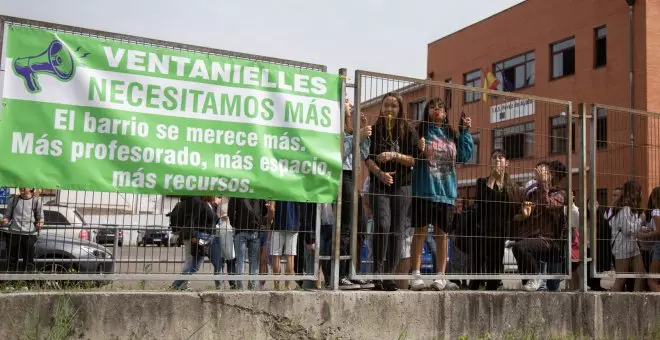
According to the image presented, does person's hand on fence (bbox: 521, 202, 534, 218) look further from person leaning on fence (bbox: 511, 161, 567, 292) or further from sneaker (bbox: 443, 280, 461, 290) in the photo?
sneaker (bbox: 443, 280, 461, 290)

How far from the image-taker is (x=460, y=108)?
662 cm

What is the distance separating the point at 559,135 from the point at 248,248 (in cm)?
362

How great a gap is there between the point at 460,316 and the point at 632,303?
7.25 feet

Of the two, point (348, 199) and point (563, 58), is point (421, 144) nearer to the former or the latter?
point (348, 199)

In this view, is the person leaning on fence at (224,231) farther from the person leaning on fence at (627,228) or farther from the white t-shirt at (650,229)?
the white t-shirt at (650,229)

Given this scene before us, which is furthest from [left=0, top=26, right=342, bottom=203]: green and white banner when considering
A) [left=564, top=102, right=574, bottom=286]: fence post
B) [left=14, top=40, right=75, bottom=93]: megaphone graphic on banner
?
[left=564, top=102, right=574, bottom=286]: fence post

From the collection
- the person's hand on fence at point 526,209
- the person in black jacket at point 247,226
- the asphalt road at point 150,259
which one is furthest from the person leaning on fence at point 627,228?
the asphalt road at point 150,259

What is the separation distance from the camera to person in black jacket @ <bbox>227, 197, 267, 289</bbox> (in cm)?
558

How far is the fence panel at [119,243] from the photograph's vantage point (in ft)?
16.6

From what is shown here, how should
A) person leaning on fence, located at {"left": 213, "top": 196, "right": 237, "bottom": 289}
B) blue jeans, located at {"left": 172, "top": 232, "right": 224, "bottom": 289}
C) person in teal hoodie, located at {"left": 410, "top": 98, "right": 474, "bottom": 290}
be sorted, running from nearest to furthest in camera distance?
1. blue jeans, located at {"left": 172, "top": 232, "right": 224, "bottom": 289}
2. person leaning on fence, located at {"left": 213, "top": 196, "right": 237, "bottom": 289}
3. person in teal hoodie, located at {"left": 410, "top": 98, "right": 474, "bottom": 290}

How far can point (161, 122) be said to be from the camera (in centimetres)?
539

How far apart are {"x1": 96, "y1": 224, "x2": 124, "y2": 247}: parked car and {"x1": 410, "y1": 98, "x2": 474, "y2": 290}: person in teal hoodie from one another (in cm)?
265

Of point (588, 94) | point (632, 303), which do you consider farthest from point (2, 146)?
point (588, 94)

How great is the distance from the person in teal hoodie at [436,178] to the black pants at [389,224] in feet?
0.38
